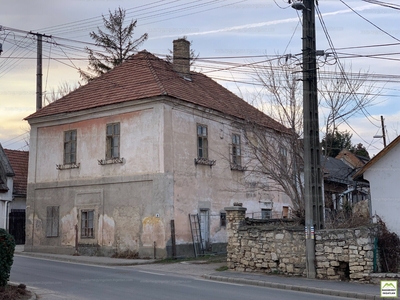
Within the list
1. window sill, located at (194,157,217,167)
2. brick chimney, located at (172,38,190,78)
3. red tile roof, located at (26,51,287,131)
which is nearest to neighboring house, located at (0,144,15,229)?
red tile roof, located at (26,51,287,131)

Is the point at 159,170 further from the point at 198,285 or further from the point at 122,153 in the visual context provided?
the point at 198,285

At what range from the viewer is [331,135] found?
20.8 meters

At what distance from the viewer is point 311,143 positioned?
1717 centimetres

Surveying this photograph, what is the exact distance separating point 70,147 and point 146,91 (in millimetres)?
5651

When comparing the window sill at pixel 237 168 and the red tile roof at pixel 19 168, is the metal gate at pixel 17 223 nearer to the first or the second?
the red tile roof at pixel 19 168

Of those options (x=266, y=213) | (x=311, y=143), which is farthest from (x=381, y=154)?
(x=266, y=213)

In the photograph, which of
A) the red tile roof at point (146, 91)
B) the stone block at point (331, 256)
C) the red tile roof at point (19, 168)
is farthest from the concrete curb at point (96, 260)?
the red tile roof at point (19, 168)

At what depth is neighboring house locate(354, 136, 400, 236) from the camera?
699 inches

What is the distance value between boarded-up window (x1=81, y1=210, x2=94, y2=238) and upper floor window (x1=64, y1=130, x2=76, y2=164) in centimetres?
279

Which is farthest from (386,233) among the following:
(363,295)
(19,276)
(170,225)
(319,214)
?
(19,276)

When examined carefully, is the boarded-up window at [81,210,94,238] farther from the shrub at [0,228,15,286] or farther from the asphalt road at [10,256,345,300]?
the shrub at [0,228,15,286]

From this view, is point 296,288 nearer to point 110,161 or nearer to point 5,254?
point 5,254

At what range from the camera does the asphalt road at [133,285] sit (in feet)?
42.5

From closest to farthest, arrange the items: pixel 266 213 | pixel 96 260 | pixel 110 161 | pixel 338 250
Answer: pixel 338 250 → pixel 96 260 → pixel 110 161 → pixel 266 213
